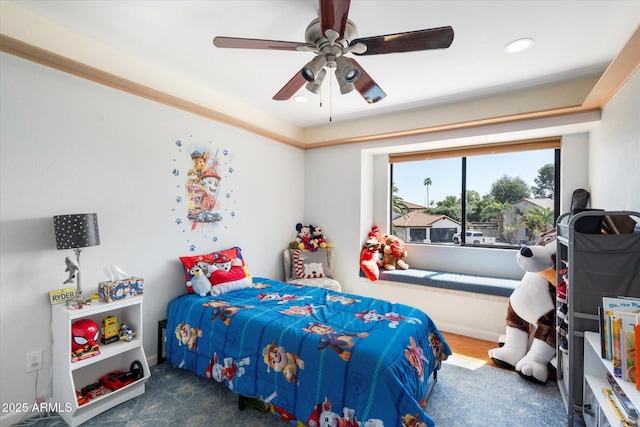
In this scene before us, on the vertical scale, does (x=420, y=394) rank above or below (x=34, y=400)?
above

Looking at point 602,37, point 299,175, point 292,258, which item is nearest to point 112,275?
point 292,258

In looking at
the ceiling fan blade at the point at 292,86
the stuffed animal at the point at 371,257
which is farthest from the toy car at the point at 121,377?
the stuffed animal at the point at 371,257

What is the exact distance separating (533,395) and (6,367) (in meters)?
3.61

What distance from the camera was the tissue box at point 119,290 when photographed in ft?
6.57

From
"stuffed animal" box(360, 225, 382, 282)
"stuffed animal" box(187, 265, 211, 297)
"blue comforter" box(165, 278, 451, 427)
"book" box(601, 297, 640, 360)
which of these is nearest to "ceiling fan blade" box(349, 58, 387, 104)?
"blue comforter" box(165, 278, 451, 427)

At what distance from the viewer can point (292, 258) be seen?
150 inches

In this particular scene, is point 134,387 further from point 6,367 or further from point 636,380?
point 636,380

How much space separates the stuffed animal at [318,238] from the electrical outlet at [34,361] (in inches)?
109

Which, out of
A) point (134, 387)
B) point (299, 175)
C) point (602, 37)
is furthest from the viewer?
point (299, 175)

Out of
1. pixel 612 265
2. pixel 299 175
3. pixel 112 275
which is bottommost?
pixel 112 275

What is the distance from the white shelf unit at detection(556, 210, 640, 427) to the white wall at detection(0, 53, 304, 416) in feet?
9.73

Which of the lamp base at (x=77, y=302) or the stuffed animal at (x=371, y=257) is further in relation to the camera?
the stuffed animal at (x=371, y=257)

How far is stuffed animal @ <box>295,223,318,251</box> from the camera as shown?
3900 mm

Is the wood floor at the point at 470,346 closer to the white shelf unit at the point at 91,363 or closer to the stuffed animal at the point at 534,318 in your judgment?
the stuffed animal at the point at 534,318
